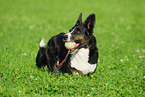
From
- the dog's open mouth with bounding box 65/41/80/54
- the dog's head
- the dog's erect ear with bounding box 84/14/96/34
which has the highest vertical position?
the dog's erect ear with bounding box 84/14/96/34

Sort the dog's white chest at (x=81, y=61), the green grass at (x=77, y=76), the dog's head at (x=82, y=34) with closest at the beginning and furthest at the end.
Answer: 1. the green grass at (x=77, y=76)
2. the dog's head at (x=82, y=34)
3. the dog's white chest at (x=81, y=61)

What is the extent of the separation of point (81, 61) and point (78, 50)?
0.25 m

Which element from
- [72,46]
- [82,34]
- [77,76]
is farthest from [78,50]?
[77,76]

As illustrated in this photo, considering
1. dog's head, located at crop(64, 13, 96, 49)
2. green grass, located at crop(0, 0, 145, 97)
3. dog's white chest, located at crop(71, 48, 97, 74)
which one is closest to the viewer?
green grass, located at crop(0, 0, 145, 97)

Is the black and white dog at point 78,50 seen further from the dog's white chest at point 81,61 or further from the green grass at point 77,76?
the green grass at point 77,76

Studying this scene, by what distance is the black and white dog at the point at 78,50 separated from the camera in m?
4.23

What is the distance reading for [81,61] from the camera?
4359mm

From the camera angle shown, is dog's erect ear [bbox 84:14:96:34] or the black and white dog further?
the black and white dog

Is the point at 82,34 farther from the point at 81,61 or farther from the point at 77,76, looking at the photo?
the point at 77,76

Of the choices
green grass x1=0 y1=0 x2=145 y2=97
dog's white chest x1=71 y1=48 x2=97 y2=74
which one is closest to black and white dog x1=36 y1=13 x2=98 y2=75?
dog's white chest x1=71 y1=48 x2=97 y2=74

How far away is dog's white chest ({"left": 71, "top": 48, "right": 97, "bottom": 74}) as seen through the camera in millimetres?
4312

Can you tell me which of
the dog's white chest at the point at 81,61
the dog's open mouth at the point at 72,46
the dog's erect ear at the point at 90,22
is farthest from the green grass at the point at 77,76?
the dog's erect ear at the point at 90,22

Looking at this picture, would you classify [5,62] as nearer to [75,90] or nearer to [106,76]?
[75,90]

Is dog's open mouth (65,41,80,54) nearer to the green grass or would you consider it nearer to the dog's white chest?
the dog's white chest
